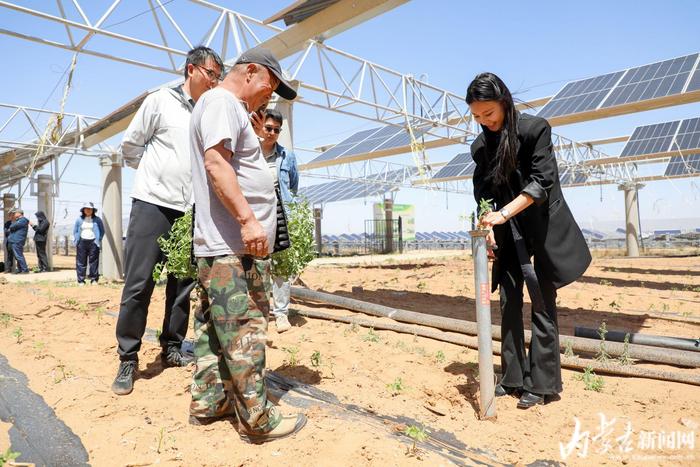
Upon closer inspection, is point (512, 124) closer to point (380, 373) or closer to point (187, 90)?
point (380, 373)

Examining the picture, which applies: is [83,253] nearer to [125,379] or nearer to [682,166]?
[125,379]

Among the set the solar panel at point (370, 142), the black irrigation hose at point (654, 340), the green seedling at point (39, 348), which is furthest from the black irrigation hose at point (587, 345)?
the solar panel at point (370, 142)

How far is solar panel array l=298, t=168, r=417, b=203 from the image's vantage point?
1046 inches

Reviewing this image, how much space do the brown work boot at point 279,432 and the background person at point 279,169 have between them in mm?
1645

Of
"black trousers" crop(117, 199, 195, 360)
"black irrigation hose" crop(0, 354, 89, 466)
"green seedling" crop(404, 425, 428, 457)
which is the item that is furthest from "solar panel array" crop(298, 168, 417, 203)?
"green seedling" crop(404, 425, 428, 457)

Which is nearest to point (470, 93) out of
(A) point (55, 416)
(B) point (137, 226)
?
(B) point (137, 226)

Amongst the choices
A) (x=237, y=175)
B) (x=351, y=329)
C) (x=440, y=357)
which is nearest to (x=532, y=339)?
(x=440, y=357)

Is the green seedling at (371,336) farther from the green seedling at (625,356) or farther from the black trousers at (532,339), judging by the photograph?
the green seedling at (625,356)

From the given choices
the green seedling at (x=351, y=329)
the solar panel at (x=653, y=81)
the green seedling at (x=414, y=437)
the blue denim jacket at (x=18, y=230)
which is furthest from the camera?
the blue denim jacket at (x=18, y=230)

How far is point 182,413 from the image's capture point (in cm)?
231

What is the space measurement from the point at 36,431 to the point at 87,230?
25.1 feet

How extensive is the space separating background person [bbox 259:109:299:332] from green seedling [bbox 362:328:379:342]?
727 mm

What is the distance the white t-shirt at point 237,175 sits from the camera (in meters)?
1.92

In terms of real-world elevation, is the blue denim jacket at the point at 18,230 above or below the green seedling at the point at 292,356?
above
